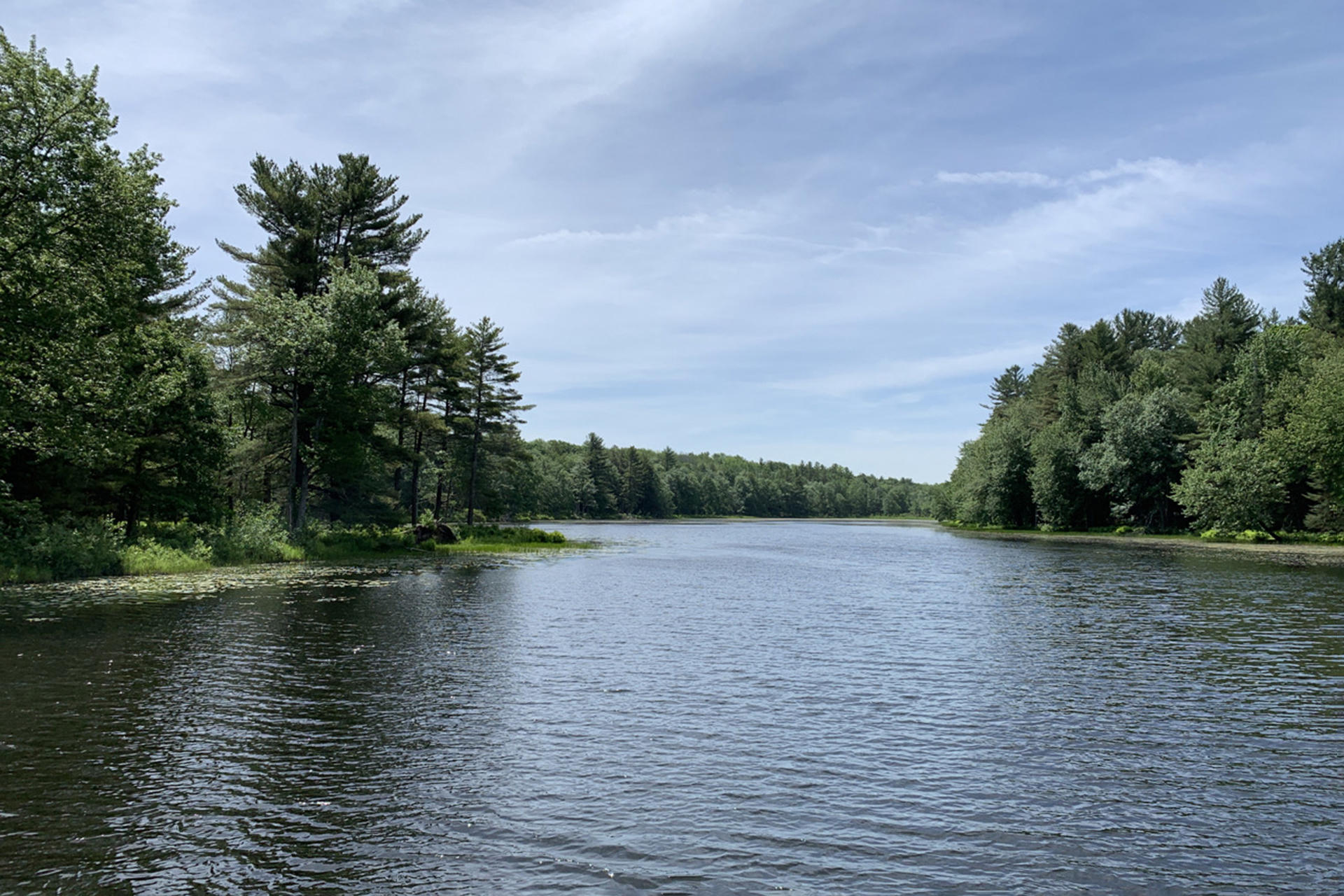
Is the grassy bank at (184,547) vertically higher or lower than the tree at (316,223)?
lower

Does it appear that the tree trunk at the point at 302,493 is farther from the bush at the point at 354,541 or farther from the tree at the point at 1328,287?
the tree at the point at 1328,287

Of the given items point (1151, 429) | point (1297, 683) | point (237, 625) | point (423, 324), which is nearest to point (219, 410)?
point (423, 324)

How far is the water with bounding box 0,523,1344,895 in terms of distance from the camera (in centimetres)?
827

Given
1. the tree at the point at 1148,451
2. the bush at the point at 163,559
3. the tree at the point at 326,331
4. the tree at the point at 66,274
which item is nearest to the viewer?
the tree at the point at 66,274

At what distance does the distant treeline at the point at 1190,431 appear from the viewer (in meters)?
63.4

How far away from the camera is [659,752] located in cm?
1211

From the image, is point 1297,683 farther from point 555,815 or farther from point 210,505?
point 210,505

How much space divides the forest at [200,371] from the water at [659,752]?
8.97 m

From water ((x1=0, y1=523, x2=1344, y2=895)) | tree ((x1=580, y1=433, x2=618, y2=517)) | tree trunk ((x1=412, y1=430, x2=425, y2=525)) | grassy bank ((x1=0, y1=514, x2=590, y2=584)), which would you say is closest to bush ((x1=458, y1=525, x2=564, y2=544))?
grassy bank ((x1=0, y1=514, x2=590, y2=584))

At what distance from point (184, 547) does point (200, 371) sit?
9.38 meters

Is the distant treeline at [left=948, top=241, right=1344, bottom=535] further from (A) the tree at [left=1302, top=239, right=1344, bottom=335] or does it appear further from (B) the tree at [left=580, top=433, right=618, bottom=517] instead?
(B) the tree at [left=580, top=433, right=618, bottom=517]

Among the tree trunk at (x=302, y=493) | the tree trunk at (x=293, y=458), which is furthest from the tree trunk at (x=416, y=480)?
the tree trunk at (x=293, y=458)

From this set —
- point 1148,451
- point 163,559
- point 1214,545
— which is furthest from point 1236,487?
point 163,559

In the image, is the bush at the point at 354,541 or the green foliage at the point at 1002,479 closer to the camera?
the bush at the point at 354,541
